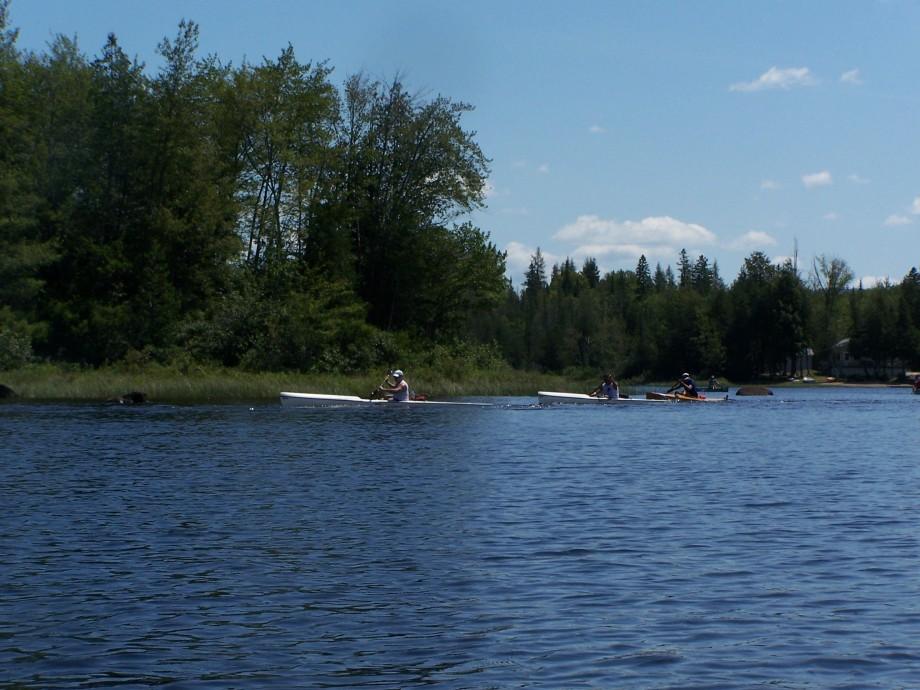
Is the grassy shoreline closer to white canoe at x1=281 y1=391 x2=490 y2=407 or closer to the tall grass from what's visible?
the tall grass

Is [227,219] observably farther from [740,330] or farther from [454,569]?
[740,330]

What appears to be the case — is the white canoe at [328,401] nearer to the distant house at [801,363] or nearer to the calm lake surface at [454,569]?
the calm lake surface at [454,569]

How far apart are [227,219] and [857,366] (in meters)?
94.5

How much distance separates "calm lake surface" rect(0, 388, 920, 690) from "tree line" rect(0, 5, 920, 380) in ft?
104

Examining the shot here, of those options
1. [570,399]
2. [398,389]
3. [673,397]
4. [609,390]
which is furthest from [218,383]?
[673,397]

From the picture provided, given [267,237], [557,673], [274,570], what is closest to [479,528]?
[274,570]

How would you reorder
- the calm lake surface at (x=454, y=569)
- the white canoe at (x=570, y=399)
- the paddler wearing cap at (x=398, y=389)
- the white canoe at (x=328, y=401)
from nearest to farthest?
the calm lake surface at (x=454, y=569) < the white canoe at (x=328, y=401) < the paddler wearing cap at (x=398, y=389) < the white canoe at (x=570, y=399)

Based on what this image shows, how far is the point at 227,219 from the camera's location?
6378 cm

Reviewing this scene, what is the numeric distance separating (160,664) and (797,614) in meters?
5.63

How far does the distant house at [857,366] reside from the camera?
13362 centimetres

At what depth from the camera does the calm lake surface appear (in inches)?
368

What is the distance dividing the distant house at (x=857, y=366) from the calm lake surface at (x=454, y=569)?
112489 mm

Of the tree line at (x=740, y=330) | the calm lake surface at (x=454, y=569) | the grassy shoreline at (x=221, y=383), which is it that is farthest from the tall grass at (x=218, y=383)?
the tree line at (x=740, y=330)

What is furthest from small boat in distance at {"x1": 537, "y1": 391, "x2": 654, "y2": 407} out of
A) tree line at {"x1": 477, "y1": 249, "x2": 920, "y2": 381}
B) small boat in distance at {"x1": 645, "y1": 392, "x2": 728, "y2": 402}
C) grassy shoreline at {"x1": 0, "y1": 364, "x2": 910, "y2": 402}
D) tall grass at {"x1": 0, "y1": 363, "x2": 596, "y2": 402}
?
tree line at {"x1": 477, "y1": 249, "x2": 920, "y2": 381}
